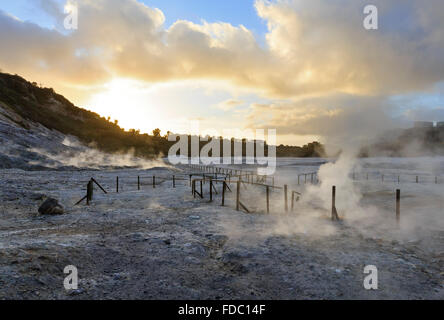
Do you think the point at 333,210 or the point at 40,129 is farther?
the point at 40,129

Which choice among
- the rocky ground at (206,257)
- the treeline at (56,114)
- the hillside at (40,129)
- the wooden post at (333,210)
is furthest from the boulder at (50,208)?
the treeline at (56,114)

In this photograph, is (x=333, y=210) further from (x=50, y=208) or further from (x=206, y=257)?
(x=50, y=208)

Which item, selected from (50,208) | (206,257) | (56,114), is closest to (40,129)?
(56,114)

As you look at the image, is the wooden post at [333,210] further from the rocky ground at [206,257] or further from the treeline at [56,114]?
the treeline at [56,114]

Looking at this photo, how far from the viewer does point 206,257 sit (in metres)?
8.03

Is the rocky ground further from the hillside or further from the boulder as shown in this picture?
the hillside

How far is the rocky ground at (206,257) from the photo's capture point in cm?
595

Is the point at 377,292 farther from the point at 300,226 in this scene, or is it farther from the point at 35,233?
the point at 35,233

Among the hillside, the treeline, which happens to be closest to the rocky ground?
the hillside

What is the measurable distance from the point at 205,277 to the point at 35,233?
632 cm

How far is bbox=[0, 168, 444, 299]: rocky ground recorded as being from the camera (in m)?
5.95

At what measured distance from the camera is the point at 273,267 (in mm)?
7379

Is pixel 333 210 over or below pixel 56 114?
below
